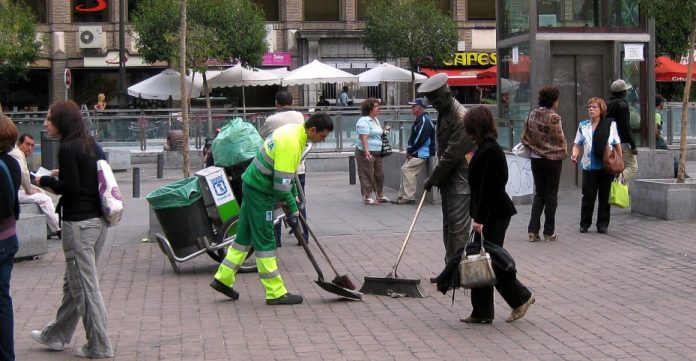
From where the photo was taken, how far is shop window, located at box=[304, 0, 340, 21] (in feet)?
152

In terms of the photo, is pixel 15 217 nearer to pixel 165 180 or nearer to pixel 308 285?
pixel 308 285

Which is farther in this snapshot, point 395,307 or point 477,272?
point 395,307

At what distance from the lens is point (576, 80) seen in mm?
16719

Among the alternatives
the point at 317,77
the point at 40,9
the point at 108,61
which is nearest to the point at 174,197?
the point at 317,77

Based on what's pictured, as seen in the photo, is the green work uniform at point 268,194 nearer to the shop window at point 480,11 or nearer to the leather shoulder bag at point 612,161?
the leather shoulder bag at point 612,161

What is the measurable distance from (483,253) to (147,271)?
441 cm

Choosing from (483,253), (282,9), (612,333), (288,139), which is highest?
(282,9)

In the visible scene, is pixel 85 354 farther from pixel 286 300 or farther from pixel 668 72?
pixel 668 72

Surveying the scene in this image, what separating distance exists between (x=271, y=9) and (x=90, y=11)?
7606 millimetres

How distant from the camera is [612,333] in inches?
299

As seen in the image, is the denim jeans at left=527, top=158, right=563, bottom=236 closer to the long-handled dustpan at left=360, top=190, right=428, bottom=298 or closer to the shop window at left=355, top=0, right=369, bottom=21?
the long-handled dustpan at left=360, top=190, right=428, bottom=298

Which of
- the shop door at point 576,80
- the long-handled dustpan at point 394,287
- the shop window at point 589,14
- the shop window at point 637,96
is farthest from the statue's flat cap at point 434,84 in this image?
the shop window at point 637,96

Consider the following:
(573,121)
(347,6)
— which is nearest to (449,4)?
(347,6)

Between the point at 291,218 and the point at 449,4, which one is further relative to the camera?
the point at 449,4
